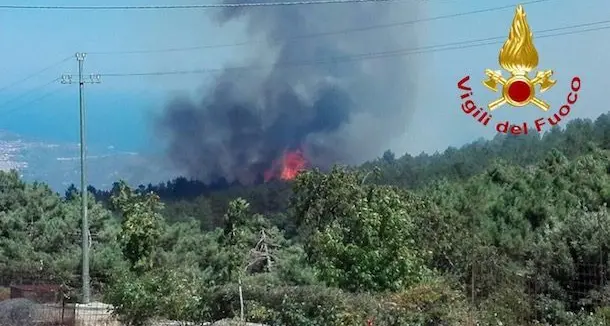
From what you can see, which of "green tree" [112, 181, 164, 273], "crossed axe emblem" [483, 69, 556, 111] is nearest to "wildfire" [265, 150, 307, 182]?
"green tree" [112, 181, 164, 273]

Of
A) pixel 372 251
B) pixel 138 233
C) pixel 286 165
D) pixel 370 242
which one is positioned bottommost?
pixel 372 251

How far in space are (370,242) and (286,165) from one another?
29.7 m

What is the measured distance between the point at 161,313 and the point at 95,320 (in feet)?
6.99

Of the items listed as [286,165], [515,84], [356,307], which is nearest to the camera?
[356,307]

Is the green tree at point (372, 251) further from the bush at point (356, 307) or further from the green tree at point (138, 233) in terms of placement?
the green tree at point (138, 233)

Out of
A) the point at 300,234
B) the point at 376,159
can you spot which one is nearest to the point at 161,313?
the point at 300,234

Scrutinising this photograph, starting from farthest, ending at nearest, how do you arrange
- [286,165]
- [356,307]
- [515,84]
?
[286,165] < [515,84] < [356,307]

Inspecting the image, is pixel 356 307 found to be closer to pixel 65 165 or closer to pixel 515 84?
pixel 515 84

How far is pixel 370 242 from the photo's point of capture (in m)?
15.9

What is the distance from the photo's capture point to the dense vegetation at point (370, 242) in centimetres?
1461

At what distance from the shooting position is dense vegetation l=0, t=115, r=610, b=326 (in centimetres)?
1461

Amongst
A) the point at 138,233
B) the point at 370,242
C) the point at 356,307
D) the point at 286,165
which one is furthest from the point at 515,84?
the point at 286,165

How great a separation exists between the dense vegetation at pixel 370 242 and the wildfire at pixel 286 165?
82cm

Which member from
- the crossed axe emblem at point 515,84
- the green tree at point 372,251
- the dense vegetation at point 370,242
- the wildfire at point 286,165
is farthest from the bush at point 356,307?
the wildfire at point 286,165
